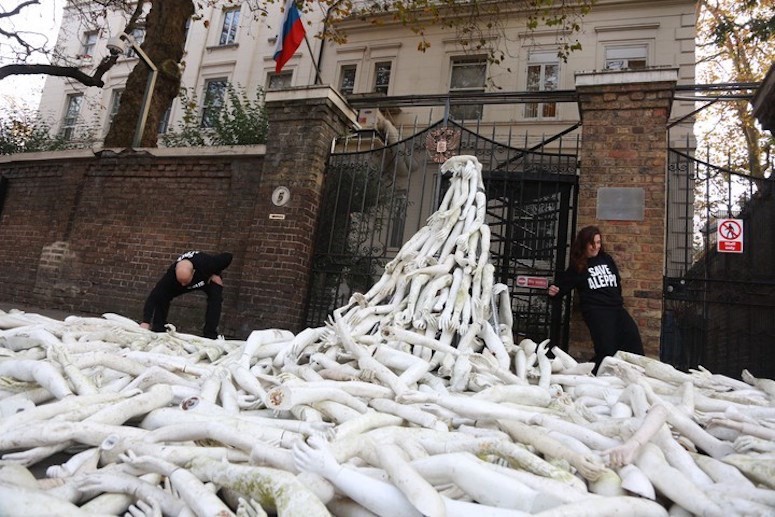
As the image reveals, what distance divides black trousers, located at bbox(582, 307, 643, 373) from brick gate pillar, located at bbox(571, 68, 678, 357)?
1.90 ft

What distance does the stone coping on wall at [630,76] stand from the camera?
4.76 m

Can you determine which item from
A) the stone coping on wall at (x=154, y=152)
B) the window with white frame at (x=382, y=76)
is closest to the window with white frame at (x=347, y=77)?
the window with white frame at (x=382, y=76)

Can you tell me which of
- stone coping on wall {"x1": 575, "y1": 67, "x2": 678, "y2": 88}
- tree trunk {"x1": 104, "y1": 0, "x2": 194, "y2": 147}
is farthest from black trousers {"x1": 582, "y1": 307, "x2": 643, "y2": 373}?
tree trunk {"x1": 104, "y1": 0, "x2": 194, "y2": 147}

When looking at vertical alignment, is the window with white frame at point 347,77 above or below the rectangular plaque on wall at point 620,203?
above

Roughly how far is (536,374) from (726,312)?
393 centimetres

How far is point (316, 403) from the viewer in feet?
5.14

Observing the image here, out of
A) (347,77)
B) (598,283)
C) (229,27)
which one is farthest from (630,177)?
(229,27)

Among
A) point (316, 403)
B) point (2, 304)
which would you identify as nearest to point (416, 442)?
point (316, 403)

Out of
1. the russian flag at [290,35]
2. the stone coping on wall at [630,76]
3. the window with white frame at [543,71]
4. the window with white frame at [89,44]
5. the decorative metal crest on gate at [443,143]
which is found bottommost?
the decorative metal crest on gate at [443,143]

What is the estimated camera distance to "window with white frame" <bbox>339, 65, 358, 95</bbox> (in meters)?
14.5

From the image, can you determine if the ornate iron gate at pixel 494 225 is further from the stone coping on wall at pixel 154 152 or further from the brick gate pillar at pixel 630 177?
the stone coping on wall at pixel 154 152

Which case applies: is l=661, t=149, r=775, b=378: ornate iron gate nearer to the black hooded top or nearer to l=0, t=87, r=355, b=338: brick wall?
the black hooded top

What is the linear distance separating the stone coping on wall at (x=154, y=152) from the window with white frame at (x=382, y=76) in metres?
8.49

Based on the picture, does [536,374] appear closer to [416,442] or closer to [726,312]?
[416,442]
